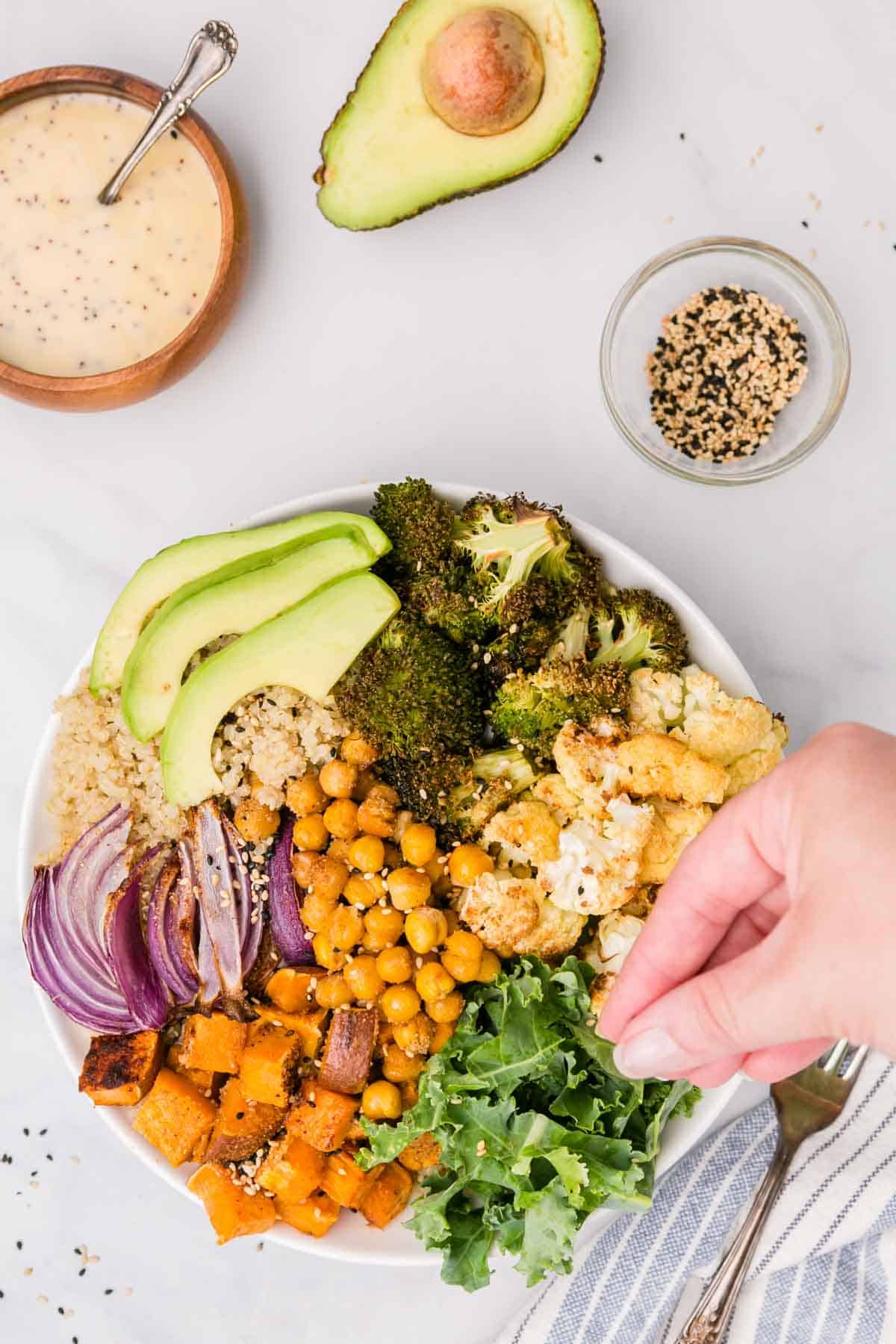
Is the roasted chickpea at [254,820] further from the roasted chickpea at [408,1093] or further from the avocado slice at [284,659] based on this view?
the roasted chickpea at [408,1093]

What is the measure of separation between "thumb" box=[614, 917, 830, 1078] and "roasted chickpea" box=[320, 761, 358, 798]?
835mm

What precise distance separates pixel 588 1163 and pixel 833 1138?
767 mm

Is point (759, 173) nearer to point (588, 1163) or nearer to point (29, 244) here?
point (29, 244)

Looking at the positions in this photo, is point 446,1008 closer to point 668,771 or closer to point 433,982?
point 433,982

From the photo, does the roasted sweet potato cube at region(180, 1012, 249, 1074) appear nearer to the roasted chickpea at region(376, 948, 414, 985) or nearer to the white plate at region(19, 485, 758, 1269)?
the white plate at region(19, 485, 758, 1269)

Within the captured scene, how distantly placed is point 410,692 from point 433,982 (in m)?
0.60

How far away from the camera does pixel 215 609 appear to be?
7.54 feet

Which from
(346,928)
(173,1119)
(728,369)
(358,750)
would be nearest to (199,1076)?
(173,1119)

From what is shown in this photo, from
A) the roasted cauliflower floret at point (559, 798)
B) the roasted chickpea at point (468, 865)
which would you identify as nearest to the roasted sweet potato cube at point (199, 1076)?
the roasted chickpea at point (468, 865)

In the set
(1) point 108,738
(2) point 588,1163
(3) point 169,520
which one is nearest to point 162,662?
(1) point 108,738

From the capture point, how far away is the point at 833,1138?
2.71 meters

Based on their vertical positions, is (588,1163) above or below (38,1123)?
above

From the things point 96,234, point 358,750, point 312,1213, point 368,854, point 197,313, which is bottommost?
point 312,1213

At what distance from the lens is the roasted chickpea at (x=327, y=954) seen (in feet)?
7.97
